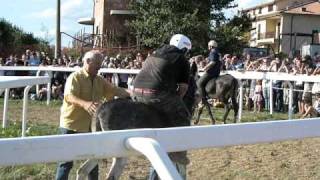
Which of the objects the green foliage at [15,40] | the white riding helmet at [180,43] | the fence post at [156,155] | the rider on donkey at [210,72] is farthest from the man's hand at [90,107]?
the green foliage at [15,40]

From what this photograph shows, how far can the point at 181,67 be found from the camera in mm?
7344

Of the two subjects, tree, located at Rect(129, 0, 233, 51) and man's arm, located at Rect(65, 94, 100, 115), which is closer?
man's arm, located at Rect(65, 94, 100, 115)

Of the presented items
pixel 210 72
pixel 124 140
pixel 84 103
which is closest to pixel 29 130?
pixel 84 103

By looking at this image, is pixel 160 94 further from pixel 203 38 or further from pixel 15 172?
pixel 203 38

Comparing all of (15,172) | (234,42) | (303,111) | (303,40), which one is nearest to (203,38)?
(234,42)

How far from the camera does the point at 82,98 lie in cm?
677

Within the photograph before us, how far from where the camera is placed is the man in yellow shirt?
21.9 feet

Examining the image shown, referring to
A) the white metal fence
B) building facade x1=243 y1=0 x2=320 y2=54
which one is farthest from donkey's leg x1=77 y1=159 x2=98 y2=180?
building facade x1=243 y1=0 x2=320 y2=54

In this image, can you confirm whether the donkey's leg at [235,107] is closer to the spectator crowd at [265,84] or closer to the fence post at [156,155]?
the spectator crowd at [265,84]

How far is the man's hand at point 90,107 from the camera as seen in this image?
21.3ft

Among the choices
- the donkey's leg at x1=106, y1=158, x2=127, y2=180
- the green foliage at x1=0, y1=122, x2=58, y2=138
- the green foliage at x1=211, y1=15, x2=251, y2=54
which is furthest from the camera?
the green foliage at x1=211, y1=15, x2=251, y2=54

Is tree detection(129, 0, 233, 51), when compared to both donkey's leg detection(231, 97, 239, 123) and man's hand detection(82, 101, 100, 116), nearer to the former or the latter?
donkey's leg detection(231, 97, 239, 123)

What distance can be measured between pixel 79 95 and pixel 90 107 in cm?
30

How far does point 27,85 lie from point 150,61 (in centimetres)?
352
